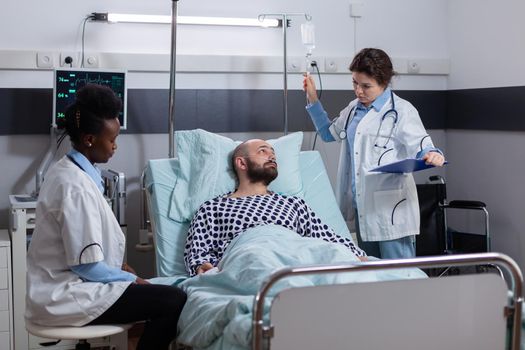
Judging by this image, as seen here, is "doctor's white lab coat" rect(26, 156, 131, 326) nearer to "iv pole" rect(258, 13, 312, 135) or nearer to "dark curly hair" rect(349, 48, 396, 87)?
"dark curly hair" rect(349, 48, 396, 87)

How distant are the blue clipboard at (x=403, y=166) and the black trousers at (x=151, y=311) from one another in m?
1.23

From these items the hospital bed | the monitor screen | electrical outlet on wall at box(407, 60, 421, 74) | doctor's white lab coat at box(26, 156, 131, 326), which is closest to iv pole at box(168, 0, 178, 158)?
the monitor screen

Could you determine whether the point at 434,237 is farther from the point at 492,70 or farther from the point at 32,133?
the point at 32,133

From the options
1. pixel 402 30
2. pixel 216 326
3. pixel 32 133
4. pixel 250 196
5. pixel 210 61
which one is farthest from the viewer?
pixel 402 30

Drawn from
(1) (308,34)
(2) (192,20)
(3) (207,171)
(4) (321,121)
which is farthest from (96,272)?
(1) (308,34)

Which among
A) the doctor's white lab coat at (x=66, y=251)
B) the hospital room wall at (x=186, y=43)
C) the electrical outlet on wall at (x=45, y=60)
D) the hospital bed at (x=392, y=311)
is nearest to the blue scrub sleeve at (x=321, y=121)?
the hospital room wall at (x=186, y=43)

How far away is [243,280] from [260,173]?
1.00 meters

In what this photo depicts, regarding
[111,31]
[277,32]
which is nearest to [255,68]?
[277,32]

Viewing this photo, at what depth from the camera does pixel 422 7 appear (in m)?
4.84

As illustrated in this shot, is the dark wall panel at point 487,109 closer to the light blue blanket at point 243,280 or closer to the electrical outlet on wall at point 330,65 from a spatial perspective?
the electrical outlet on wall at point 330,65

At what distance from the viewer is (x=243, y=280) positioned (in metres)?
2.65

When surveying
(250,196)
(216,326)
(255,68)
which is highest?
(255,68)

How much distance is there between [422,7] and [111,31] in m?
1.99

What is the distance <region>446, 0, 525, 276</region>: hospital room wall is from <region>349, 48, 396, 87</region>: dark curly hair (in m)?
0.96
